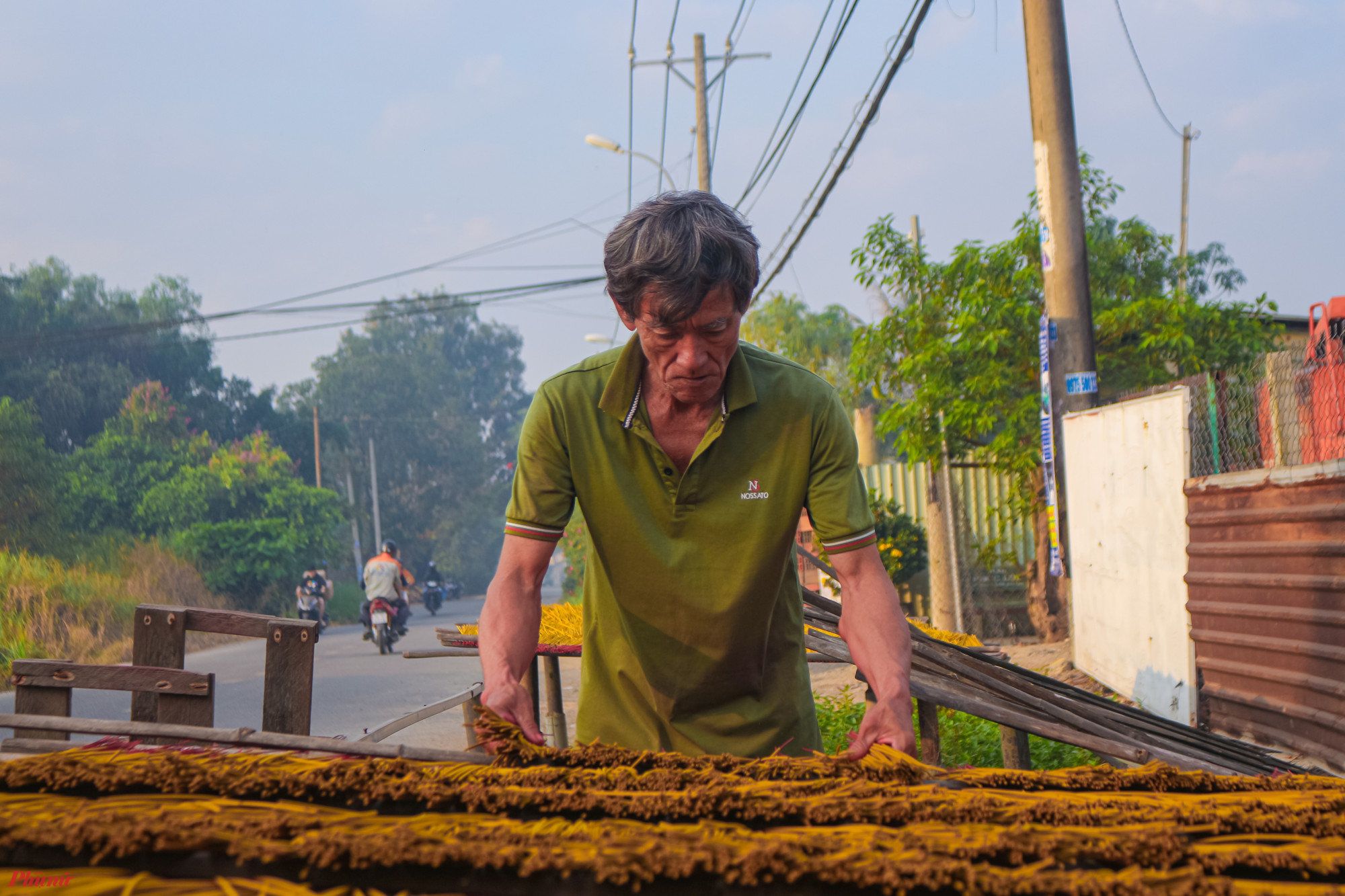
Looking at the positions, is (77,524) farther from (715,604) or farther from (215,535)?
(715,604)

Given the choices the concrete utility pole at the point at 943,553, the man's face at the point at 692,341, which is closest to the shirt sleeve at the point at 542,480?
the man's face at the point at 692,341

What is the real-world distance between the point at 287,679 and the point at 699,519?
4.37 feet

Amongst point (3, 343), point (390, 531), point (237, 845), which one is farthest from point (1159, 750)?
point (390, 531)

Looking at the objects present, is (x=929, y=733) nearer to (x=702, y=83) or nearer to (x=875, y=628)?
(x=875, y=628)

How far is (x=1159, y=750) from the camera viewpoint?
9.50 ft

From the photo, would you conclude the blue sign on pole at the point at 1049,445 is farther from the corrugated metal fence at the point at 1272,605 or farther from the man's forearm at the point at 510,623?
the man's forearm at the point at 510,623

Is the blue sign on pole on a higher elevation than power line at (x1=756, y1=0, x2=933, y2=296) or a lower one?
lower

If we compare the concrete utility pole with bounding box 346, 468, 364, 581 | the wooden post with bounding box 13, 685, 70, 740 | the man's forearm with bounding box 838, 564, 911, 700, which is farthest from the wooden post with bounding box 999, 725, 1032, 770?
the concrete utility pole with bounding box 346, 468, 364, 581

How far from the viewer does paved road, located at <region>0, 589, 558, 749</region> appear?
8273 mm

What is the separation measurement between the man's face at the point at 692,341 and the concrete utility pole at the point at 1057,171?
218 inches

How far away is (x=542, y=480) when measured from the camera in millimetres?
2162

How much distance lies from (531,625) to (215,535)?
24086 millimetres

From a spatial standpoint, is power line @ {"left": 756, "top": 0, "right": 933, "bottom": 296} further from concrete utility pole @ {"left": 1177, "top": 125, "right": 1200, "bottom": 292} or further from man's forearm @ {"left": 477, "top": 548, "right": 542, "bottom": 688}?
concrete utility pole @ {"left": 1177, "top": 125, "right": 1200, "bottom": 292}

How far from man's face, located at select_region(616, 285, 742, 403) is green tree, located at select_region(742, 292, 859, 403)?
14.3 meters
